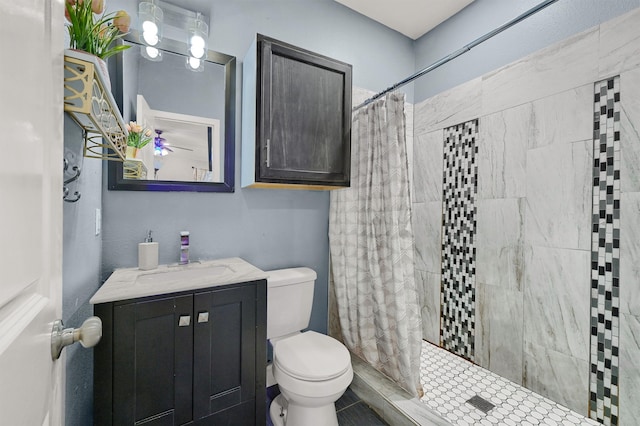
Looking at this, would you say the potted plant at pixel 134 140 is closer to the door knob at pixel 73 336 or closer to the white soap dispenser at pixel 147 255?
the white soap dispenser at pixel 147 255

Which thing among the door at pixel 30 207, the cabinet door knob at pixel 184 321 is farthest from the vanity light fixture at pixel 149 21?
the cabinet door knob at pixel 184 321

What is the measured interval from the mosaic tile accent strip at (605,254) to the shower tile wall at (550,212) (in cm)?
2

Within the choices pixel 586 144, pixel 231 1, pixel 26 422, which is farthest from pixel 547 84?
pixel 26 422

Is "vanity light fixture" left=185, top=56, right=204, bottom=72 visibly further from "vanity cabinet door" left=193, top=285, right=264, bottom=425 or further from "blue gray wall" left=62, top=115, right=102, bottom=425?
"vanity cabinet door" left=193, top=285, right=264, bottom=425

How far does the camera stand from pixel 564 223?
166 centimetres

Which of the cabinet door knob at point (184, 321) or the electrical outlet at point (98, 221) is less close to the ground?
the electrical outlet at point (98, 221)

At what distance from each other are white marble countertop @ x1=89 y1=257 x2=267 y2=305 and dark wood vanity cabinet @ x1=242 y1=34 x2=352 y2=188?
0.51m

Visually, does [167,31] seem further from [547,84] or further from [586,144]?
[586,144]

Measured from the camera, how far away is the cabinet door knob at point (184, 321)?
4.00 feet

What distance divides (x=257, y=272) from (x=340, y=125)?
1.06 meters

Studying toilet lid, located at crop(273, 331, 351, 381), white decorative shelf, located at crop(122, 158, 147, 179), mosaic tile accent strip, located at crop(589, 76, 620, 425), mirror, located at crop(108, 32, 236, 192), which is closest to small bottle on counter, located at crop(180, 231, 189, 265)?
mirror, located at crop(108, 32, 236, 192)

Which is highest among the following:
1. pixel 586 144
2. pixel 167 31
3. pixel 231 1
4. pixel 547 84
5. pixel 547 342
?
pixel 231 1

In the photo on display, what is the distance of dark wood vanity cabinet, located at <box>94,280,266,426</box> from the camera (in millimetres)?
1108

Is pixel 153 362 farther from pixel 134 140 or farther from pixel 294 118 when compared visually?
pixel 294 118
